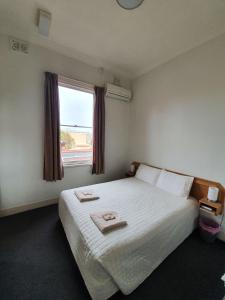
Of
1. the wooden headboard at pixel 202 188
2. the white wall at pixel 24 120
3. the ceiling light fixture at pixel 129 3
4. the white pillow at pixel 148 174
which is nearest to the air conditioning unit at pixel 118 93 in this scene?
the white wall at pixel 24 120

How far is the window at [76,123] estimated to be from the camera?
8.50 ft

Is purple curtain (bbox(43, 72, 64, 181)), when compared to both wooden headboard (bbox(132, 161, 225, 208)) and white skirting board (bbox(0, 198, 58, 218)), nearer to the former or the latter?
white skirting board (bbox(0, 198, 58, 218))

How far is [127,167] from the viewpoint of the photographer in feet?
11.4

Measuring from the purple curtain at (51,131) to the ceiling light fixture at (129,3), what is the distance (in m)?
1.37

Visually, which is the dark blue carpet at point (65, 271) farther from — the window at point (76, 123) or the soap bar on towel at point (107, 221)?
the window at point (76, 123)

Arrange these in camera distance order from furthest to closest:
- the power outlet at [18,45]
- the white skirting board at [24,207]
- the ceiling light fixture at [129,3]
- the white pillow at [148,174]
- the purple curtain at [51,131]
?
1. the white pillow at [148,174]
2. the purple curtain at [51,131]
3. the white skirting board at [24,207]
4. the power outlet at [18,45]
5. the ceiling light fixture at [129,3]

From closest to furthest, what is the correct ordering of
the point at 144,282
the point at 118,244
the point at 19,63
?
the point at 118,244 < the point at 144,282 < the point at 19,63

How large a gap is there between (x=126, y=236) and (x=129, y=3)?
93.4 inches

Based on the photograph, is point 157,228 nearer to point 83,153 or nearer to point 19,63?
point 83,153

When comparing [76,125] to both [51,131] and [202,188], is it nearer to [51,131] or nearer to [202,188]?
[51,131]

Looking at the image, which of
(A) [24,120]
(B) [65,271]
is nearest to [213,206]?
(B) [65,271]

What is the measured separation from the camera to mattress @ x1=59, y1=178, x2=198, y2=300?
1.06m

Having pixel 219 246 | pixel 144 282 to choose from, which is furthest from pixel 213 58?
pixel 144 282

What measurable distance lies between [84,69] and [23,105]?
1.32 m
